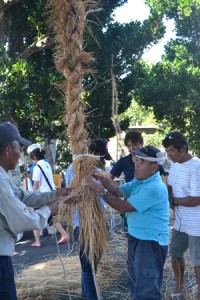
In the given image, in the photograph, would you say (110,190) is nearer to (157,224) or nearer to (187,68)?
(157,224)

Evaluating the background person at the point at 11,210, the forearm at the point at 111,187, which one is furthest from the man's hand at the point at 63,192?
the forearm at the point at 111,187

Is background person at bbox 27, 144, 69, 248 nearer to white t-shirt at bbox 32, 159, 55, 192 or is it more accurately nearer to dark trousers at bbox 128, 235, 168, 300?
white t-shirt at bbox 32, 159, 55, 192

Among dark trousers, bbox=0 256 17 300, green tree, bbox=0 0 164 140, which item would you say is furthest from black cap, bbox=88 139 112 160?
green tree, bbox=0 0 164 140

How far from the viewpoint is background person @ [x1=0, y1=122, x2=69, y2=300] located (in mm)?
2436

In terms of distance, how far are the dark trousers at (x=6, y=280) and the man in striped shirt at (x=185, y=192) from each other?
59.2 inches

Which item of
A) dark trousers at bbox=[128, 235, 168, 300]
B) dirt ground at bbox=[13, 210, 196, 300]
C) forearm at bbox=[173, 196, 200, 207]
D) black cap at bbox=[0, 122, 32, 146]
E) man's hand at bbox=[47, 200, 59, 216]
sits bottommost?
dirt ground at bbox=[13, 210, 196, 300]

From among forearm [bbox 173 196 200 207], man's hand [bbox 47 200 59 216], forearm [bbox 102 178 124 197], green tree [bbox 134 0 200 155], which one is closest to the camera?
man's hand [bbox 47 200 59 216]

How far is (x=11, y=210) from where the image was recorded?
7.97 ft

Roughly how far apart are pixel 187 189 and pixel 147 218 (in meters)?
0.76

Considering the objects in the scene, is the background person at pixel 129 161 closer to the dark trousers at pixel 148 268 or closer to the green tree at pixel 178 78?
the dark trousers at pixel 148 268

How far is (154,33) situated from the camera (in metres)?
9.01

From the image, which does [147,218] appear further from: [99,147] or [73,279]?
[73,279]

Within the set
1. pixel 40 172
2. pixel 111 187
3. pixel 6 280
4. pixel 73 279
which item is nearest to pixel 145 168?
pixel 111 187

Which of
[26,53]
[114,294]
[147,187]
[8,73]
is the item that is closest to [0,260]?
[147,187]
